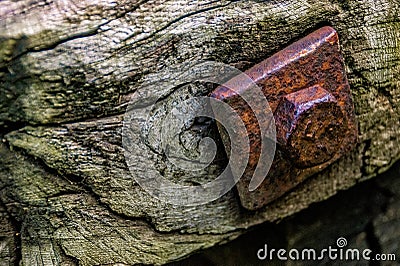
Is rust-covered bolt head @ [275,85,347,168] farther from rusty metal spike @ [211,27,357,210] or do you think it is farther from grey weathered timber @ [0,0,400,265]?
grey weathered timber @ [0,0,400,265]

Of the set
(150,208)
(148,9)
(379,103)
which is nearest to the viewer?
(148,9)

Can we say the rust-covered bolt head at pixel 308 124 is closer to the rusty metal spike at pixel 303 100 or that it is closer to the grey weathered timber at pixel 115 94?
the rusty metal spike at pixel 303 100

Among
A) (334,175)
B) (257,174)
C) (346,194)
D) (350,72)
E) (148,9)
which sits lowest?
(346,194)

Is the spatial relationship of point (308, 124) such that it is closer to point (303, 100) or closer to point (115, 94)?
point (303, 100)

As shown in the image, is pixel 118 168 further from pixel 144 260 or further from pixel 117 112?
pixel 144 260

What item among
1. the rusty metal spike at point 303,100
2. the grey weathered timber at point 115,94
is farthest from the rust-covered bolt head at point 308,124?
the grey weathered timber at point 115,94

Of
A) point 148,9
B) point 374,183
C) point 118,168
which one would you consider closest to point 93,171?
point 118,168

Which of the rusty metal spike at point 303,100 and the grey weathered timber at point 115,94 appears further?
the rusty metal spike at point 303,100

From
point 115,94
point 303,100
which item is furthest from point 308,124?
point 115,94
